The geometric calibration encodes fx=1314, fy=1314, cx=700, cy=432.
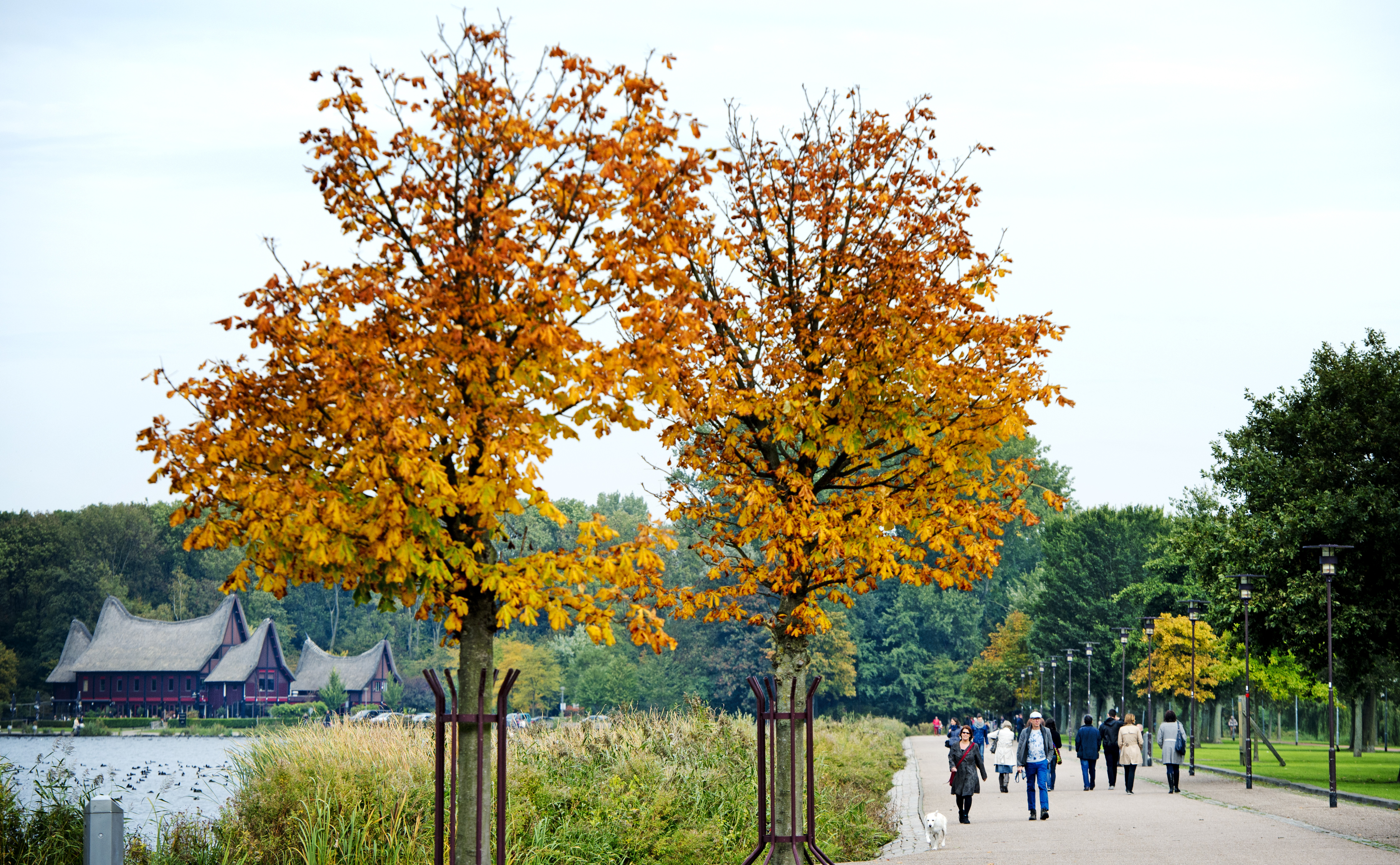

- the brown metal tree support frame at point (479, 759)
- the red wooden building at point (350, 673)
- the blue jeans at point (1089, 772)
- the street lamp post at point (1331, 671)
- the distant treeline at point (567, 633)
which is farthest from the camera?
the red wooden building at point (350, 673)

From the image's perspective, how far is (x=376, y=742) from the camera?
1498 cm

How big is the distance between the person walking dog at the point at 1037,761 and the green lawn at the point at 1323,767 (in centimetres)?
721

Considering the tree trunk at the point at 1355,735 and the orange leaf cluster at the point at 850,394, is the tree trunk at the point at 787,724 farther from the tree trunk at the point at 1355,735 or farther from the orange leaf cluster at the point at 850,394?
the tree trunk at the point at 1355,735

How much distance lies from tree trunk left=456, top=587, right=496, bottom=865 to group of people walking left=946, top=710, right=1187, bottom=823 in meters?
12.9

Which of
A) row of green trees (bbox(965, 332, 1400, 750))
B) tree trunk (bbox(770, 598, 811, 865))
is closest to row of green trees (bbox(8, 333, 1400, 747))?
row of green trees (bbox(965, 332, 1400, 750))

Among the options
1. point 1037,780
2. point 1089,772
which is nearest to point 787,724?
point 1037,780

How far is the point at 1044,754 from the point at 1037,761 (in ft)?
1.07

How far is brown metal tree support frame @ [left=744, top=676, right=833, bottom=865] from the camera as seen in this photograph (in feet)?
35.6

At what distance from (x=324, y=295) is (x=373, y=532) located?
5.31ft

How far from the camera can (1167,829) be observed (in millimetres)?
17797

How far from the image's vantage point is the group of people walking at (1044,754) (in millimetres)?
19906

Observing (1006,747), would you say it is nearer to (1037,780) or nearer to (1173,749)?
(1037,780)

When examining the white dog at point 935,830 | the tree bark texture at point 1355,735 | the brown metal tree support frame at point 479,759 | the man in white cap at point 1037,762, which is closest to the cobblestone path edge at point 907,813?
the white dog at point 935,830

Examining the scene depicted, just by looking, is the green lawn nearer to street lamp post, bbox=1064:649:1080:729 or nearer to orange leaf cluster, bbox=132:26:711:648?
street lamp post, bbox=1064:649:1080:729
